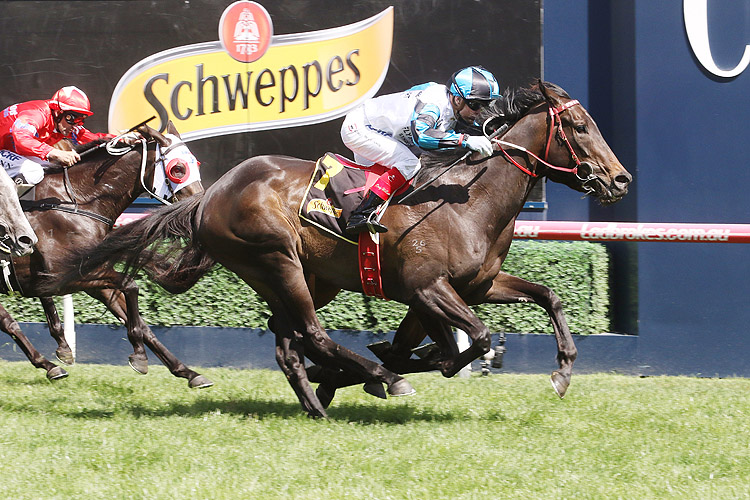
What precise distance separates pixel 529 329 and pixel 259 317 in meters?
2.22

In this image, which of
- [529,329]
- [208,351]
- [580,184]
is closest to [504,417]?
[580,184]

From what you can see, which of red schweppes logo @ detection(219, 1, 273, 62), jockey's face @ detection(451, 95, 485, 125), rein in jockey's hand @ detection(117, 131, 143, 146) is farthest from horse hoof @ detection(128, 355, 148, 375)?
red schweppes logo @ detection(219, 1, 273, 62)

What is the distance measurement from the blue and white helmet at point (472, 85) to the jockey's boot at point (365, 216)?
75 centimetres

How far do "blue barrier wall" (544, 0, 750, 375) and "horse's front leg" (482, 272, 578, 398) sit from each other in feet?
7.73

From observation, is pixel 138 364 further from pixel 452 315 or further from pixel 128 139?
pixel 452 315

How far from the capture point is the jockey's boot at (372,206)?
4879 mm

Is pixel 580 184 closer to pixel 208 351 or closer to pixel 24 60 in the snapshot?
pixel 208 351

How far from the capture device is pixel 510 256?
23.4ft

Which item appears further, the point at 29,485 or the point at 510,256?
the point at 510,256

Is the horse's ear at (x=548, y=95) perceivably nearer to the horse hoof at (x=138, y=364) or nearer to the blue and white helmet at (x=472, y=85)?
the blue and white helmet at (x=472, y=85)

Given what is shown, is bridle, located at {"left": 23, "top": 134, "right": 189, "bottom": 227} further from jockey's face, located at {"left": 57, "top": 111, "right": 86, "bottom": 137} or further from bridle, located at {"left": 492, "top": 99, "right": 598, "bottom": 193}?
bridle, located at {"left": 492, "top": 99, "right": 598, "bottom": 193}

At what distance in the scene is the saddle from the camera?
5.01 metres

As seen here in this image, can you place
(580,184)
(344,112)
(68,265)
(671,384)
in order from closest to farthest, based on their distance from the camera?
(580,184), (68,265), (671,384), (344,112)

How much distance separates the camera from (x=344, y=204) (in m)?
5.02
